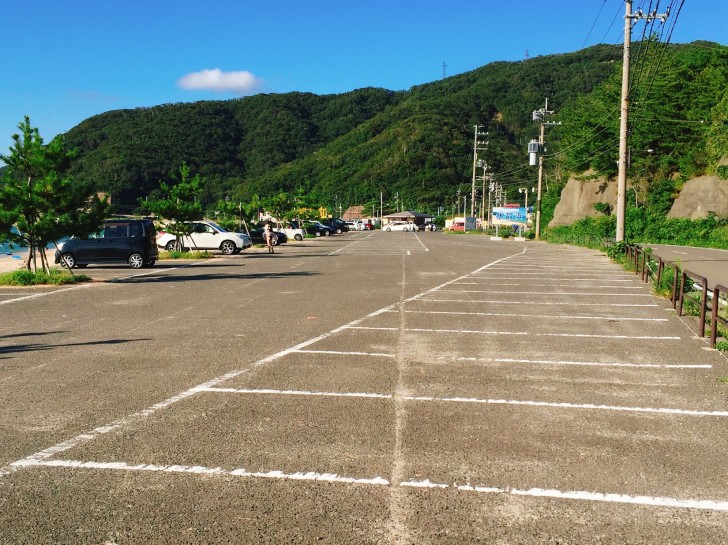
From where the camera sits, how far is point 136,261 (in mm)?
23281

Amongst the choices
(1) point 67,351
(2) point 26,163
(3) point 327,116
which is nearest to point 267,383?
(1) point 67,351

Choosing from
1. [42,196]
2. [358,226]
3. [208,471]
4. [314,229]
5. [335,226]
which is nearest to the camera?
[208,471]

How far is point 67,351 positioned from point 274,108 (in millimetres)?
146604

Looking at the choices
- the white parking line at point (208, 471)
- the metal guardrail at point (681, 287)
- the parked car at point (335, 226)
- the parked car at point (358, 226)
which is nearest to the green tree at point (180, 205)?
the metal guardrail at point (681, 287)

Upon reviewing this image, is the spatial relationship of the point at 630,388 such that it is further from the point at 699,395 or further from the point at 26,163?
the point at 26,163

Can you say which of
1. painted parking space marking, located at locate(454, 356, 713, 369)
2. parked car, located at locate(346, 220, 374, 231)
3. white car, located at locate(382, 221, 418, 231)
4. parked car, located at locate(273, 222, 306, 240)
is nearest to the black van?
painted parking space marking, located at locate(454, 356, 713, 369)

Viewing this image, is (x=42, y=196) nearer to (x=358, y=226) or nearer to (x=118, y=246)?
(x=118, y=246)

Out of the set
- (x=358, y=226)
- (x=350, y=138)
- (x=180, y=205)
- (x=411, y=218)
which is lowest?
(x=358, y=226)

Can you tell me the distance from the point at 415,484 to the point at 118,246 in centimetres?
2116

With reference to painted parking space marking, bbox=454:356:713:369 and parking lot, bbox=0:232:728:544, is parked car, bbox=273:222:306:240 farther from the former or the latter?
painted parking space marking, bbox=454:356:713:369

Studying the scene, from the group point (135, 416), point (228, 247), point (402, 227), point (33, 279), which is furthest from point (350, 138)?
point (135, 416)

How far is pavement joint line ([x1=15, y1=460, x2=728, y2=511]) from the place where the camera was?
4016 millimetres

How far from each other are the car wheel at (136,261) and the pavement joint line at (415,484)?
19500 millimetres

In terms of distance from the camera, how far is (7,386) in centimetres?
672
